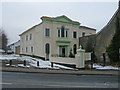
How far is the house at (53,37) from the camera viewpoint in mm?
27719

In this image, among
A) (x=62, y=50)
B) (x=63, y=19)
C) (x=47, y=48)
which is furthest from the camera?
(x=62, y=50)

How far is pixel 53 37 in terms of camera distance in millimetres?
28641

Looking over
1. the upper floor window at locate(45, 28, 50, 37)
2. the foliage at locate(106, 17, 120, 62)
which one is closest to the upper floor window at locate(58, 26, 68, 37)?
the upper floor window at locate(45, 28, 50, 37)

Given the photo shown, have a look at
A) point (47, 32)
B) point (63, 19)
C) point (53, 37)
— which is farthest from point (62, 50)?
point (63, 19)

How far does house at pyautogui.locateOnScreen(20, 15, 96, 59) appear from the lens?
90.9 ft

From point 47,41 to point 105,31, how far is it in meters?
11.4

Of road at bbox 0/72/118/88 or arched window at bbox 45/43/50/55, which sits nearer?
road at bbox 0/72/118/88

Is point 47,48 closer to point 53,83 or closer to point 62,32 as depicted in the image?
point 62,32

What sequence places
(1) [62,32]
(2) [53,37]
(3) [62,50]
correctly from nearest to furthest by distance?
1. (2) [53,37]
2. (1) [62,32]
3. (3) [62,50]

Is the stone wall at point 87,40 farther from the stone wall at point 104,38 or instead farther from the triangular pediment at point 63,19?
the triangular pediment at point 63,19

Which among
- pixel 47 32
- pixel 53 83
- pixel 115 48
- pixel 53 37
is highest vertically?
pixel 47 32

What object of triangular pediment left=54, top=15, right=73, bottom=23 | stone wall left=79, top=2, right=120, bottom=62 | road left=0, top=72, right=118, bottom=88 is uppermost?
triangular pediment left=54, top=15, right=73, bottom=23

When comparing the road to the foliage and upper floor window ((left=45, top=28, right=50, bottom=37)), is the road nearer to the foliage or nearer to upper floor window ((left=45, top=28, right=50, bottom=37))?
the foliage

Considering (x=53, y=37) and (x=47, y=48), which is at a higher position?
(x=53, y=37)
